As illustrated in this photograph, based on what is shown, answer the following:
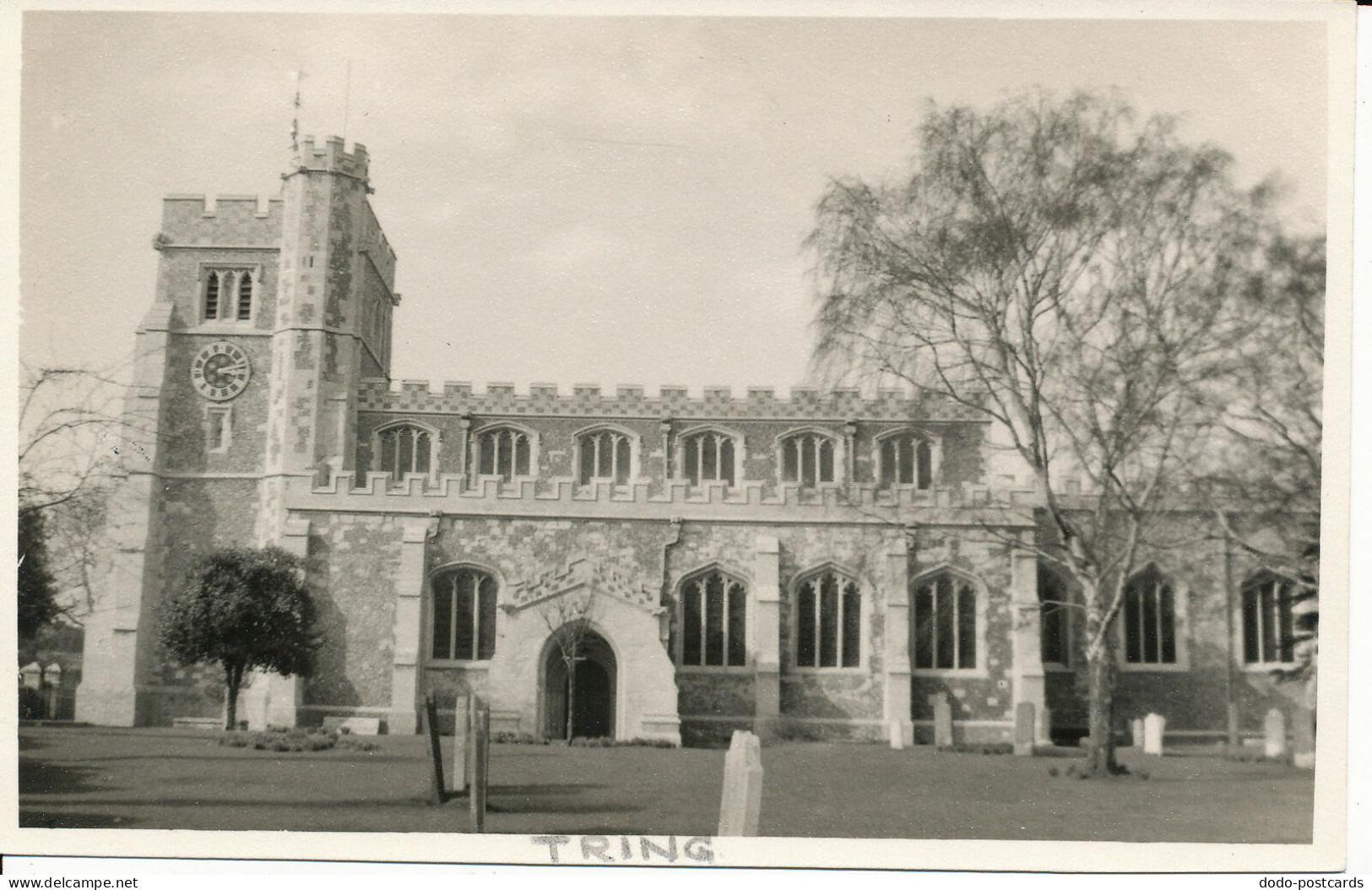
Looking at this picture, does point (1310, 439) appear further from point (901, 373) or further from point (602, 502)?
point (602, 502)

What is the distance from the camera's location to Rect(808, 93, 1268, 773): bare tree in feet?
50.7

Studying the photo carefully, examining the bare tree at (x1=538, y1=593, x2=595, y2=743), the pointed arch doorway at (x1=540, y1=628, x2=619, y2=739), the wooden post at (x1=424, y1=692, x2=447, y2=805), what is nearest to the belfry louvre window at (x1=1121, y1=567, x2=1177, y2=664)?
the pointed arch doorway at (x1=540, y1=628, x2=619, y2=739)

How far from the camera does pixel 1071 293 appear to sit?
16.6 metres

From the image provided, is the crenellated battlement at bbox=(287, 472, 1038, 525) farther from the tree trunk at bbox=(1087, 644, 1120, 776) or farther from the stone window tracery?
the tree trunk at bbox=(1087, 644, 1120, 776)

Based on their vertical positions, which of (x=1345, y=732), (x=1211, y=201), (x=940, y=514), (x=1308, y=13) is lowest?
(x=1345, y=732)

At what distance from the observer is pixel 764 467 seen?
27.2 meters

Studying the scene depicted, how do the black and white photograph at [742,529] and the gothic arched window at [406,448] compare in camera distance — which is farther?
the gothic arched window at [406,448]

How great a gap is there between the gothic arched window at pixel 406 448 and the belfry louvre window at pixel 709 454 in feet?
18.0

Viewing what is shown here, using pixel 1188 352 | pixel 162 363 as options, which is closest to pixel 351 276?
pixel 162 363

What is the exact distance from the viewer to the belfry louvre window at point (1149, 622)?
67.5ft

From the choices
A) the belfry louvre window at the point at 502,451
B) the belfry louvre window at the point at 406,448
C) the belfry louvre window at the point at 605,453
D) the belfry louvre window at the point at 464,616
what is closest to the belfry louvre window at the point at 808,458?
the belfry louvre window at the point at 605,453

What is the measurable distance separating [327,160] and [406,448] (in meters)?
6.22

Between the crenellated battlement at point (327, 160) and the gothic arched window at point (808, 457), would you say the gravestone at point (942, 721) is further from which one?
the crenellated battlement at point (327, 160)

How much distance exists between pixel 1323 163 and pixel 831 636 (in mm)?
11494
